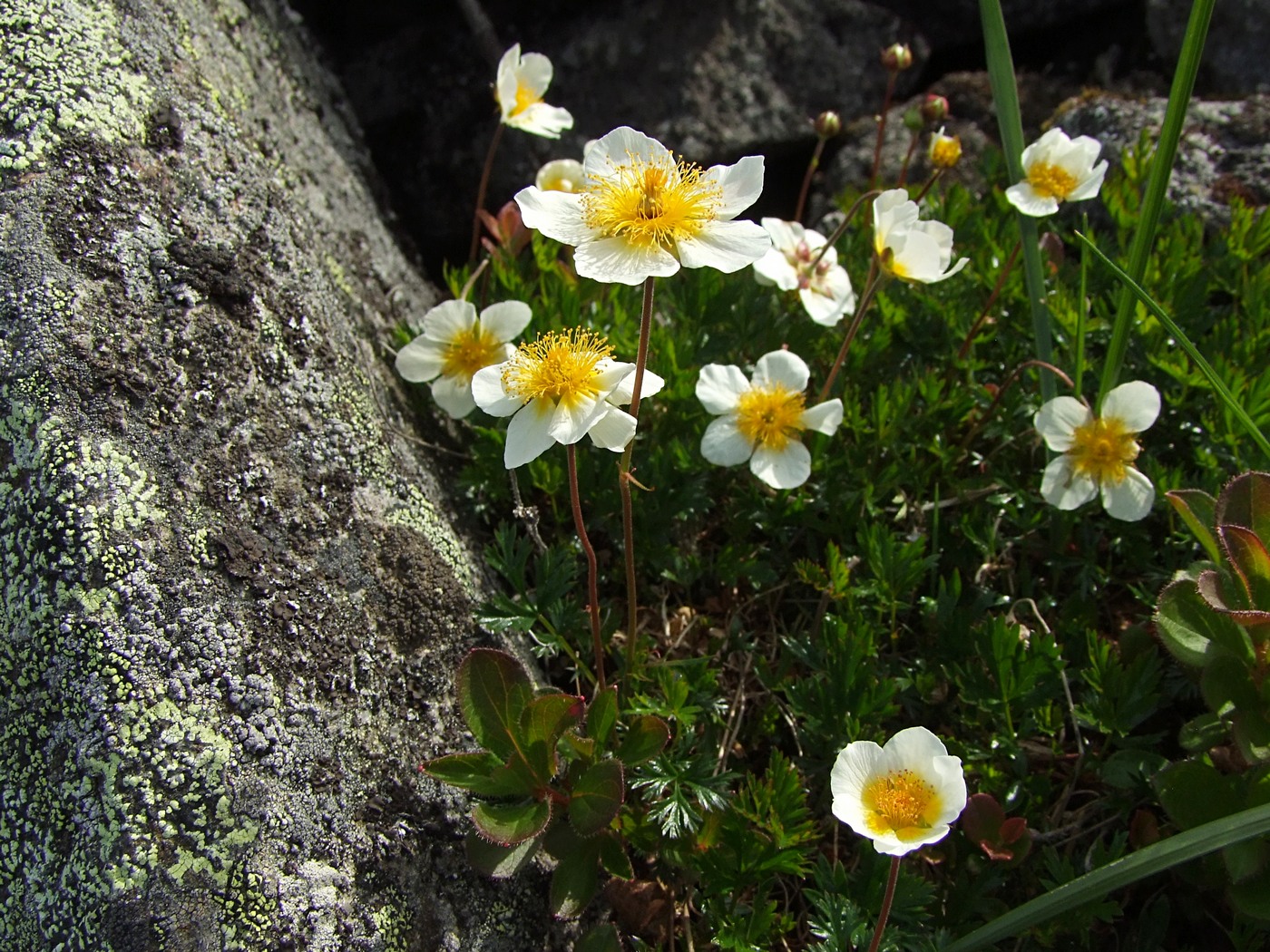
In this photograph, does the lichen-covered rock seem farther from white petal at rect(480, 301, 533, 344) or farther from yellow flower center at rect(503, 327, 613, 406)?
yellow flower center at rect(503, 327, 613, 406)

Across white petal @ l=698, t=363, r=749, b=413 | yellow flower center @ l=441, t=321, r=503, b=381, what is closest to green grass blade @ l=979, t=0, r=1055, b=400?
white petal @ l=698, t=363, r=749, b=413

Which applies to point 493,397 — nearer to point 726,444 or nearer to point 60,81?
point 726,444

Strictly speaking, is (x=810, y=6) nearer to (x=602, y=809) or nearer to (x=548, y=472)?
(x=548, y=472)

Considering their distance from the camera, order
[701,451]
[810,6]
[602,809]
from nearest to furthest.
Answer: [602,809] → [701,451] → [810,6]

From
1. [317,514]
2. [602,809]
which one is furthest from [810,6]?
[602,809]

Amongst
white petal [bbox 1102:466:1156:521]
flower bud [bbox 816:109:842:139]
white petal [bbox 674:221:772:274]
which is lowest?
white petal [bbox 1102:466:1156:521]
